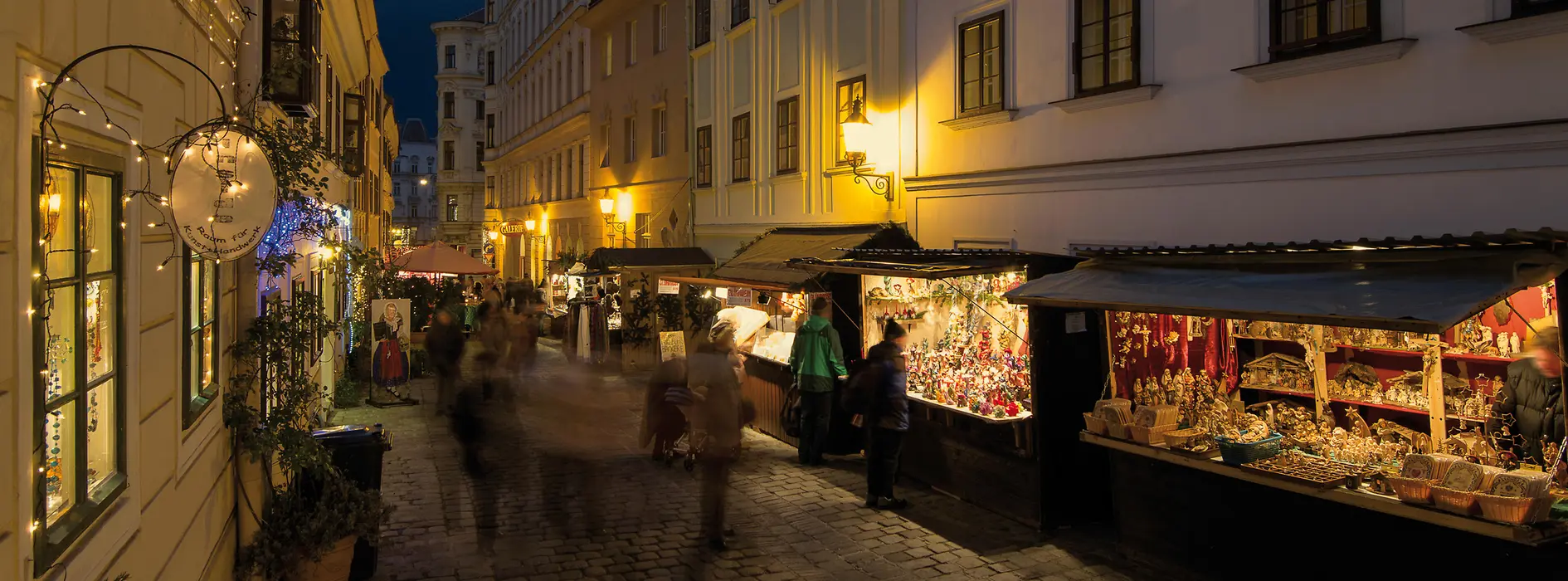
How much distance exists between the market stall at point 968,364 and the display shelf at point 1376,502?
4.21 ft

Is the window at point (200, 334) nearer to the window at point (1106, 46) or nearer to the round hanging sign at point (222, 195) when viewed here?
the round hanging sign at point (222, 195)

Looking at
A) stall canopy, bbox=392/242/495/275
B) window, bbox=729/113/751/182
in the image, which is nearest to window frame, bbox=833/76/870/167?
window, bbox=729/113/751/182

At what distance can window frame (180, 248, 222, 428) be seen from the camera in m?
5.45

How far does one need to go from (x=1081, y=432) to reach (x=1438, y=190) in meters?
3.15

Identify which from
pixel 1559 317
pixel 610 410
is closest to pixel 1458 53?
pixel 1559 317

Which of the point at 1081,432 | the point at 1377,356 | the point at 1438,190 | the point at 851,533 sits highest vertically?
the point at 1438,190

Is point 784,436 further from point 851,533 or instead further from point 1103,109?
point 1103,109

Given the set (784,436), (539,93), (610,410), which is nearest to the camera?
(784,436)

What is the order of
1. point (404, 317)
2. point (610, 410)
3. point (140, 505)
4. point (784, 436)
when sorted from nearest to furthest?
point (140, 505) → point (784, 436) → point (610, 410) → point (404, 317)

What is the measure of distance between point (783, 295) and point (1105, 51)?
6.02 m

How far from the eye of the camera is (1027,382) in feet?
32.2

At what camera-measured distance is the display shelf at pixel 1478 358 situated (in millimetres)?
7586

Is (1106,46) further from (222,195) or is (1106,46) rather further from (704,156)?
(704,156)

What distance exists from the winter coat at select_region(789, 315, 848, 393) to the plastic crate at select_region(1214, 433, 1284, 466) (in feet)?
16.0
